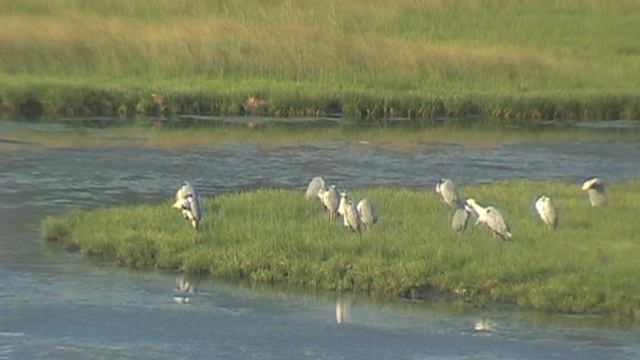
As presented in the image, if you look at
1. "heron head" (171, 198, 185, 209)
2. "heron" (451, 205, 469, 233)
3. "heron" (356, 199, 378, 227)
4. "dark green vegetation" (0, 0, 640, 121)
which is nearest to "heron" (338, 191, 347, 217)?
"heron" (356, 199, 378, 227)

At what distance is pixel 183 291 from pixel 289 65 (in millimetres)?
20839

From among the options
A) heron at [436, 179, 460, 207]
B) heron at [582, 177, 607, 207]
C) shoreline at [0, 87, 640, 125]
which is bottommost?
heron at [436, 179, 460, 207]

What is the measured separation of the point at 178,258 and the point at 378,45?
74.1ft

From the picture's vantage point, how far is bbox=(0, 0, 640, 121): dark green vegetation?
3181 centimetres

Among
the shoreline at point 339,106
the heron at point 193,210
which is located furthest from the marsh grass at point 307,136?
the heron at point 193,210

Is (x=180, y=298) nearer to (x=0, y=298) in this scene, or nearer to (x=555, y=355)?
(x=0, y=298)

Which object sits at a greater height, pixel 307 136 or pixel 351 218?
pixel 307 136

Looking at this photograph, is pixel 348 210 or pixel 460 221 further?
pixel 460 221

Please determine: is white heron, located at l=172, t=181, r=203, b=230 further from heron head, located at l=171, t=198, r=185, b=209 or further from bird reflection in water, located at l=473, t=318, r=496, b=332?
bird reflection in water, located at l=473, t=318, r=496, b=332

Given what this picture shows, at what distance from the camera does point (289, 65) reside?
35312 mm

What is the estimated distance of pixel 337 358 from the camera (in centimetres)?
1229

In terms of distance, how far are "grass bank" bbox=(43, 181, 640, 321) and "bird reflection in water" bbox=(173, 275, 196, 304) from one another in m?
0.26

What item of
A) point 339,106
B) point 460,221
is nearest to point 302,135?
point 339,106

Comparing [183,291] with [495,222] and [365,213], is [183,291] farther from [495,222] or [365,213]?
[495,222]
